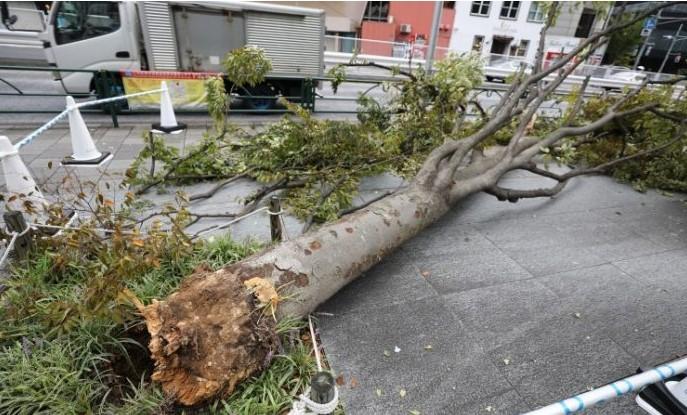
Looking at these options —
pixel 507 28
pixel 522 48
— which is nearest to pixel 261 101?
pixel 507 28

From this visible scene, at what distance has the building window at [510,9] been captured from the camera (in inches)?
1139

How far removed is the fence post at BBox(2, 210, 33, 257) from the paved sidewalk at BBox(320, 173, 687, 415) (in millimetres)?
2105

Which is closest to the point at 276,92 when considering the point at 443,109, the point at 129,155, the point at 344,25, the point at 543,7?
the point at 129,155

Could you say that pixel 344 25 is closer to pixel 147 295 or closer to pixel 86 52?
pixel 86 52

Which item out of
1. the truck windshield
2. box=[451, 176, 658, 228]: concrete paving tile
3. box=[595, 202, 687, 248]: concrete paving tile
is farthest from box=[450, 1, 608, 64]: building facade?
box=[595, 202, 687, 248]: concrete paving tile

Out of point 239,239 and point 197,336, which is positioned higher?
point 197,336

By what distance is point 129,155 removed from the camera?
554cm

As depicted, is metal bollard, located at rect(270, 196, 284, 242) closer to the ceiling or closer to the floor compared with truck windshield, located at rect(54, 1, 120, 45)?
closer to the floor

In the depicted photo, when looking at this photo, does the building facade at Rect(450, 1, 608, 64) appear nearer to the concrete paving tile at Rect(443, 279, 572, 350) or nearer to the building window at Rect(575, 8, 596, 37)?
the building window at Rect(575, 8, 596, 37)

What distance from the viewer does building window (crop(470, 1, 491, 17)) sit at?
1118 inches

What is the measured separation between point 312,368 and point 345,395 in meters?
0.23

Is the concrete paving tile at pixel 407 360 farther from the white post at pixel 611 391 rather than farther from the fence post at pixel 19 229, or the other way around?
the fence post at pixel 19 229

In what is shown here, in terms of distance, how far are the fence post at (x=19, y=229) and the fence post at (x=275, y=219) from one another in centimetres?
163

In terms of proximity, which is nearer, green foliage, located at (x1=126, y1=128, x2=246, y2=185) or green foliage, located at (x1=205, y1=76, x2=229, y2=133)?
green foliage, located at (x1=126, y1=128, x2=246, y2=185)
